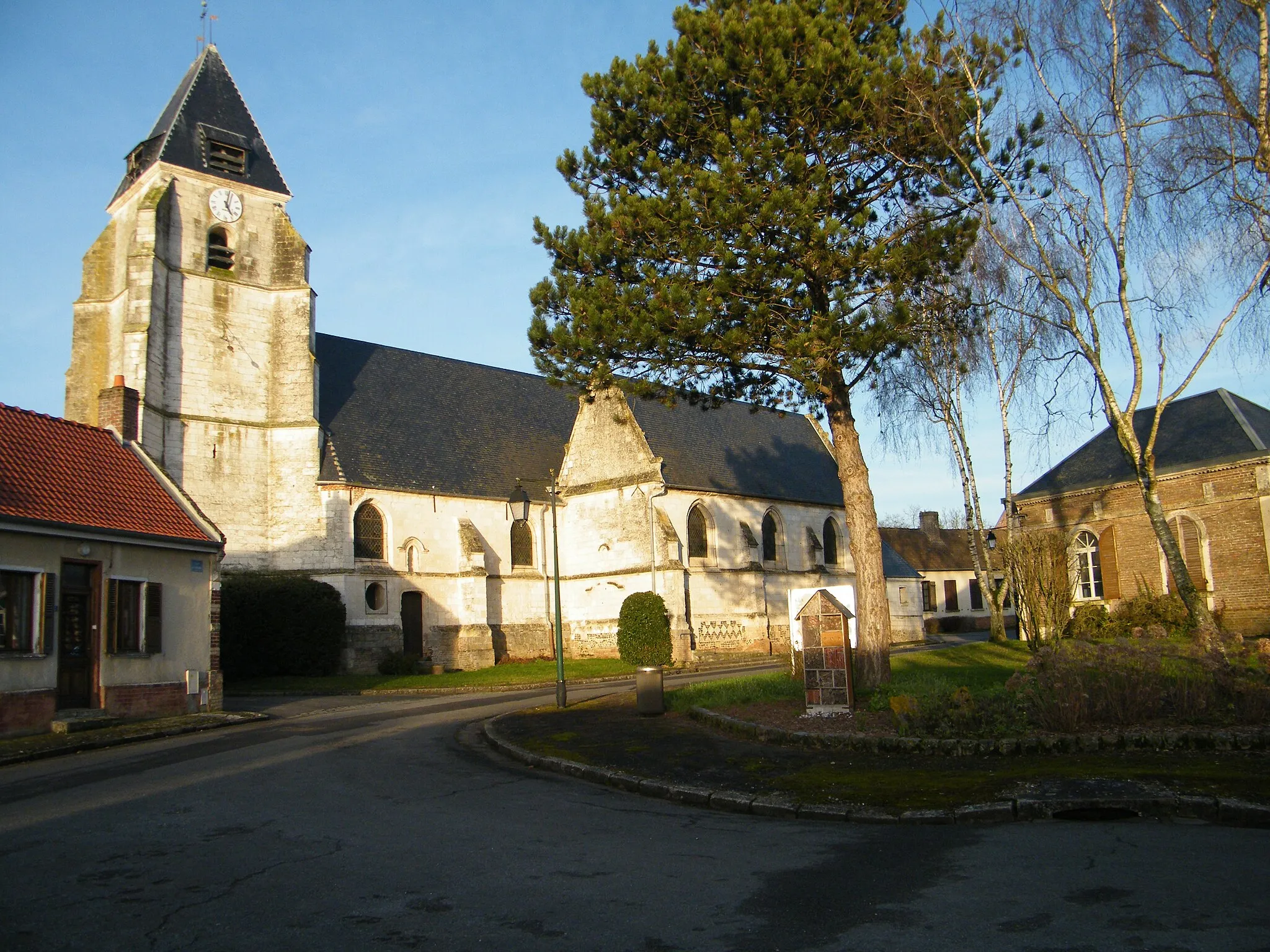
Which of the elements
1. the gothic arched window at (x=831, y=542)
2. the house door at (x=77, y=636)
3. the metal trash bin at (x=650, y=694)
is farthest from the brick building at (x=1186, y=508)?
the house door at (x=77, y=636)

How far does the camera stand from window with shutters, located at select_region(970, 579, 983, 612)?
55688mm

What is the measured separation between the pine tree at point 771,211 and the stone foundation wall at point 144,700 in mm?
9345

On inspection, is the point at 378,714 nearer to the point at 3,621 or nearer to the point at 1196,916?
the point at 3,621

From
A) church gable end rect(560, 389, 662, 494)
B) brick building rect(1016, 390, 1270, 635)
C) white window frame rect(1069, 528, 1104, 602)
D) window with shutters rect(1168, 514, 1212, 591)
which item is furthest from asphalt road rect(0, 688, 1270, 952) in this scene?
white window frame rect(1069, 528, 1104, 602)

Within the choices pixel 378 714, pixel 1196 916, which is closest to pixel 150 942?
pixel 1196 916

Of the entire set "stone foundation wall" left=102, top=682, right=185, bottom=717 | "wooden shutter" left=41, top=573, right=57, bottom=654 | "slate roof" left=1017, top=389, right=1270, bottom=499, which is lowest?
"stone foundation wall" left=102, top=682, right=185, bottom=717

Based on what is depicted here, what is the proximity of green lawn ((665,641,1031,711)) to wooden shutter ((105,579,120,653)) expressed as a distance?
964 centimetres

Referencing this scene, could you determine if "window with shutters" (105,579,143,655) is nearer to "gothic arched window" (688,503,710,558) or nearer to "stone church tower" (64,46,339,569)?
"stone church tower" (64,46,339,569)

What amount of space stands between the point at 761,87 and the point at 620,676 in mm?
18090

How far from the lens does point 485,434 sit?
121 feet

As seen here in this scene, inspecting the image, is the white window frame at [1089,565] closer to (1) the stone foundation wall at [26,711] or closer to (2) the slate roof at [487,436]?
(2) the slate roof at [487,436]

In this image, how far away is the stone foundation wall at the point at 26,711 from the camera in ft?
47.4

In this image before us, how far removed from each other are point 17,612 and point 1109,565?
94.4ft

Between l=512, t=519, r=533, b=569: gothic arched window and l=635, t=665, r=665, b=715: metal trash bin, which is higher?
l=512, t=519, r=533, b=569: gothic arched window
